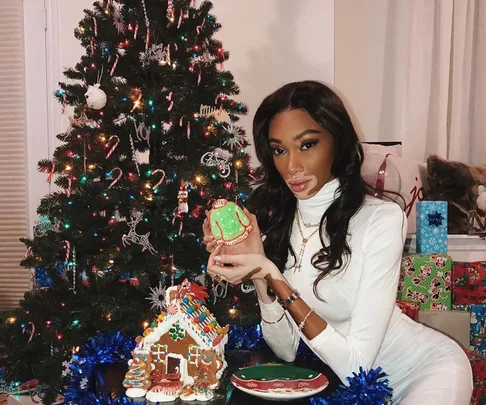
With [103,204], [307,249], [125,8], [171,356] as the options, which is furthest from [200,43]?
[171,356]

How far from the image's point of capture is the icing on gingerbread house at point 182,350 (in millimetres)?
1217

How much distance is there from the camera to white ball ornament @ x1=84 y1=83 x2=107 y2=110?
165cm

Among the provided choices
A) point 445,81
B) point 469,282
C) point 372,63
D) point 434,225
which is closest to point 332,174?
point 434,225

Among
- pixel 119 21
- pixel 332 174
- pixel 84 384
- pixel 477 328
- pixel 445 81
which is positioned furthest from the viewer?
pixel 445 81

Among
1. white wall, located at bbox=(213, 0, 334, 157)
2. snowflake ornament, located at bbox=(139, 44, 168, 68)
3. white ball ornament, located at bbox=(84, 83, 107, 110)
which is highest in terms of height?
white wall, located at bbox=(213, 0, 334, 157)

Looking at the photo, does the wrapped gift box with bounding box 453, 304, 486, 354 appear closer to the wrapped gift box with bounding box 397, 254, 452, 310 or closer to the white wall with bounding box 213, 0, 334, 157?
the wrapped gift box with bounding box 397, 254, 452, 310

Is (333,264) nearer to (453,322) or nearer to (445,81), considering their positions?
(453,322)

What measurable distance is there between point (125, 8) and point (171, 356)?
4.06 ft

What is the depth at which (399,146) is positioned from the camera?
308 centimetres

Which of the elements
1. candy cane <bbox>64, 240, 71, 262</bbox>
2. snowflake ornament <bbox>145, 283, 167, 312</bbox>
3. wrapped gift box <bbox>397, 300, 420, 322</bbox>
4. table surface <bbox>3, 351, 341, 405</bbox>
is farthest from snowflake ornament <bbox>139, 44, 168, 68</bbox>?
wrapped gift box <bbox>397, 300, 420, 322</bbox>

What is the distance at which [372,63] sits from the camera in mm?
3373

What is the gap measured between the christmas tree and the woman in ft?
1.14

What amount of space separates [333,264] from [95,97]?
93 cm

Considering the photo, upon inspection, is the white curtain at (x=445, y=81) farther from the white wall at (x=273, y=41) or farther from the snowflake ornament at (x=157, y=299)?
the snowflake ornament at (x=157, y=299)
